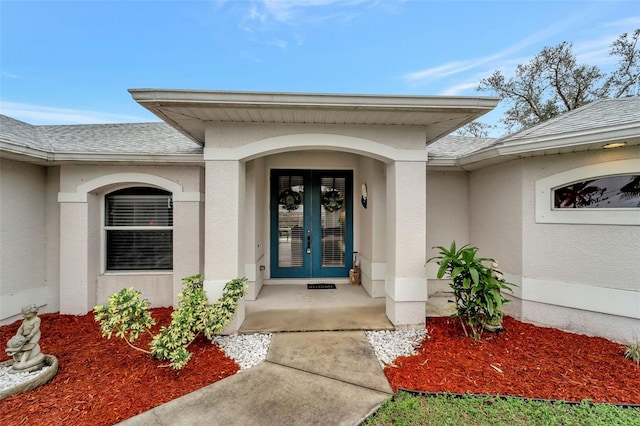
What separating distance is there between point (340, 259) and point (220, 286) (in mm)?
3658

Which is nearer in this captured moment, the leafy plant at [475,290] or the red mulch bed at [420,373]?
the red mulch bed at [420,373]

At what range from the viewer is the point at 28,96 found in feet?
39.9

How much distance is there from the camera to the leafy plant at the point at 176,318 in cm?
315

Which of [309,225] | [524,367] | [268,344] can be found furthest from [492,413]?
[309,225]

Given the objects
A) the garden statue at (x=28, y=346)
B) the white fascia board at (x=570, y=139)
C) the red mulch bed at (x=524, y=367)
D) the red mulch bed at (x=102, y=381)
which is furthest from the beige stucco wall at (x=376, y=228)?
the garden statue at (x=28, y=346)

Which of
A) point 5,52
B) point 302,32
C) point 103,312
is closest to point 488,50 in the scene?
point 302,32

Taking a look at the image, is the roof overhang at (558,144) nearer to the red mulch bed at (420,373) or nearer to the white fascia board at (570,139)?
the white fascia board at (570,139)

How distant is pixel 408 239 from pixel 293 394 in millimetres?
2683

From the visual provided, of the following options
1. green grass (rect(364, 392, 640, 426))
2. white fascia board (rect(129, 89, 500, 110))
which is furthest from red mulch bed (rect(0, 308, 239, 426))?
white fascia board (rect(129, 89, 500, 110))

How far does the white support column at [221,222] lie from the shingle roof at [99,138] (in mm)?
1599

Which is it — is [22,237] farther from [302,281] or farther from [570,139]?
[570,139]

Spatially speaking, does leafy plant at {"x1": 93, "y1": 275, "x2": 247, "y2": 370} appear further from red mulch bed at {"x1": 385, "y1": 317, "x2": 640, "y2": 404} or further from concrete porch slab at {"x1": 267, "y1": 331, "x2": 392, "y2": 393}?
red mulch bed at {"x1": 385, "y1": 317, "x2": 640, "y2": 404}

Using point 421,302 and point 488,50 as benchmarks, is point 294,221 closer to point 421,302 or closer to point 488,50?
point 421,302

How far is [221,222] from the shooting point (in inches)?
158
